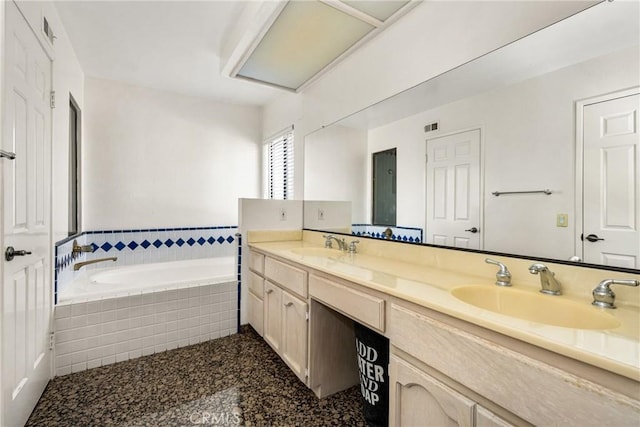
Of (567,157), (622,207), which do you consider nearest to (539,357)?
(622,207)

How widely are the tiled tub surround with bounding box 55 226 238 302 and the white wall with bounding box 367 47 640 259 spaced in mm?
2037

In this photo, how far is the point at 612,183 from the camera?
3.04 ft

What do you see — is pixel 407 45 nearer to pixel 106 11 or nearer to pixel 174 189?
pixel 106 11

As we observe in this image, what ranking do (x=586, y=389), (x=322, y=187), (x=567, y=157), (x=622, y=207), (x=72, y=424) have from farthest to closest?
(x=322, y=187) → (x=72, y=424) → (x=567, y=157) → (x=622, y=207) → (x=586, y=389)

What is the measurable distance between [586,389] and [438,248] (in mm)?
884

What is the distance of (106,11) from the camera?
1.96 metres

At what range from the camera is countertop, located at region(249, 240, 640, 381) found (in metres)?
0.60

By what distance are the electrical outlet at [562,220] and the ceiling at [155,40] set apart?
6.93 feet

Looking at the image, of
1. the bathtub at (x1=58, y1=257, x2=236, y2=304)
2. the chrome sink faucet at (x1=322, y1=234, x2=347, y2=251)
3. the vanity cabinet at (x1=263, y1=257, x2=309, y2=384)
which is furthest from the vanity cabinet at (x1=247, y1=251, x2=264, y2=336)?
the chrome sink faucet at (x1=322, y1=234, x2=347, y2=251)

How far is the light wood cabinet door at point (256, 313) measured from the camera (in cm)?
227

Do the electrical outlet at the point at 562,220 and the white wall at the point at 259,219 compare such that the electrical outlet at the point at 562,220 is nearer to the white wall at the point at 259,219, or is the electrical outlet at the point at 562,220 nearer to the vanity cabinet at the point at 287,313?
the vanity cabinet at the point at 287,313

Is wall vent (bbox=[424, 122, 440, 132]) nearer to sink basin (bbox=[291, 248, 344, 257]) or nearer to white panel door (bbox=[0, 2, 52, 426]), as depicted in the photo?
sink basin (bbox=[291, 248, 344, 257])

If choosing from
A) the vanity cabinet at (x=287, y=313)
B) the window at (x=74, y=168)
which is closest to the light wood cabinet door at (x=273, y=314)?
the vanity cabinet at (x=287, y=313)

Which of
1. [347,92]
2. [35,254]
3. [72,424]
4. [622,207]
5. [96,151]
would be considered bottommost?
[72,424]
